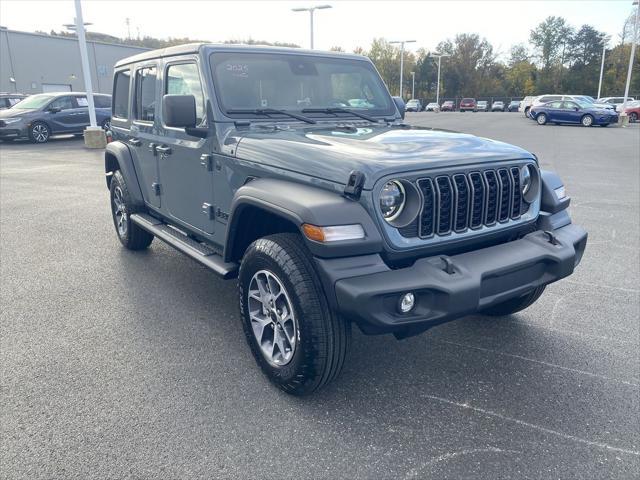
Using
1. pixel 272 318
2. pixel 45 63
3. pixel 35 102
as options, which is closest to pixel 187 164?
pixel 272 318

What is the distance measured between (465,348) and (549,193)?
119cm

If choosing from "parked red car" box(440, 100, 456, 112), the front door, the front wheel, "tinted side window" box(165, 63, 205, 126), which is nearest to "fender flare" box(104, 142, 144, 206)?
the front door

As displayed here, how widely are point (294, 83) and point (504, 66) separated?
92949 millimetres

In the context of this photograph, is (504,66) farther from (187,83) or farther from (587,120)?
(187,83)

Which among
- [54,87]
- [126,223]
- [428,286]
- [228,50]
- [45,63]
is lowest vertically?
[126,223]

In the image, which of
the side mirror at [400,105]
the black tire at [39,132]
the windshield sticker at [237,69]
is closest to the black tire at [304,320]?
the windshield sticker at [237,69]

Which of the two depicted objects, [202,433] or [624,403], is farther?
[624,403]

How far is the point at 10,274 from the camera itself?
4965 mm

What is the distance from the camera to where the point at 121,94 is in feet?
17.6

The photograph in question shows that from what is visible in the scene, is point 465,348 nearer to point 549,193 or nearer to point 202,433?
point 549,193

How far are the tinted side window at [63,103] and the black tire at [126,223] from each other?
13.7 meters

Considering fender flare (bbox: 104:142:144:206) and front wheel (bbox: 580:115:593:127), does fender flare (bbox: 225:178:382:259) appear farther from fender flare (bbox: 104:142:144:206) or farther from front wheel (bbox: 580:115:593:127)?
front wheel (bbox: 580:115:593:127)

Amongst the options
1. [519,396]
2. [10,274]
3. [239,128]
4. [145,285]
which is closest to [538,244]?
[519,396]

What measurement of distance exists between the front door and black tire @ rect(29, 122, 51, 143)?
49.1ft
